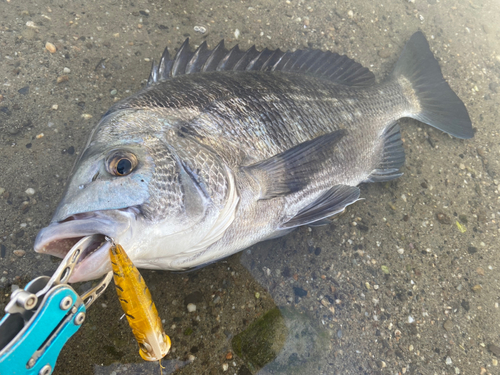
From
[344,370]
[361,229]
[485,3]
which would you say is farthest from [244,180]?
[485,3]

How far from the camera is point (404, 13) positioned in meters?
3.87

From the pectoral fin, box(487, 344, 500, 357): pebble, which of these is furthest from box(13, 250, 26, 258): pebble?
box(487, 344, 500, 357): pebble

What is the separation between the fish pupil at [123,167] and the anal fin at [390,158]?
2016 mm

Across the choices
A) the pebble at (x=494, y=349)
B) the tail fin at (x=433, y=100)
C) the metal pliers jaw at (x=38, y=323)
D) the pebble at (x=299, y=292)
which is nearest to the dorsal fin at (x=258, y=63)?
the tail fin at (x=433, y=100)

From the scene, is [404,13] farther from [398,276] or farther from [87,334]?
[87,334]

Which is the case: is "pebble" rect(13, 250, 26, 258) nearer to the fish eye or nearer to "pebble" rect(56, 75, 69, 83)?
the fish eye

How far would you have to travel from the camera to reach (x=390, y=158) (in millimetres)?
2758

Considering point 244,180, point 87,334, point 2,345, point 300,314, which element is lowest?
point 87,334

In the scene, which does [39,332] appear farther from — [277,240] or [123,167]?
[277,240]

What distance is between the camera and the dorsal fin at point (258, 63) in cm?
222

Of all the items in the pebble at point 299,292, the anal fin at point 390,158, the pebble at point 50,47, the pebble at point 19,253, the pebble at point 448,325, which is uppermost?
the anal fin at point 390,158

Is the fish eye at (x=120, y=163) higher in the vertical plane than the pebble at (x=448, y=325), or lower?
higher

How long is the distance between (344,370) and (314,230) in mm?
968

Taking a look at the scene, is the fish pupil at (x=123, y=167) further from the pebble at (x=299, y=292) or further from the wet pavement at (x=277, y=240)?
the pebble at (x=299, y=292)
